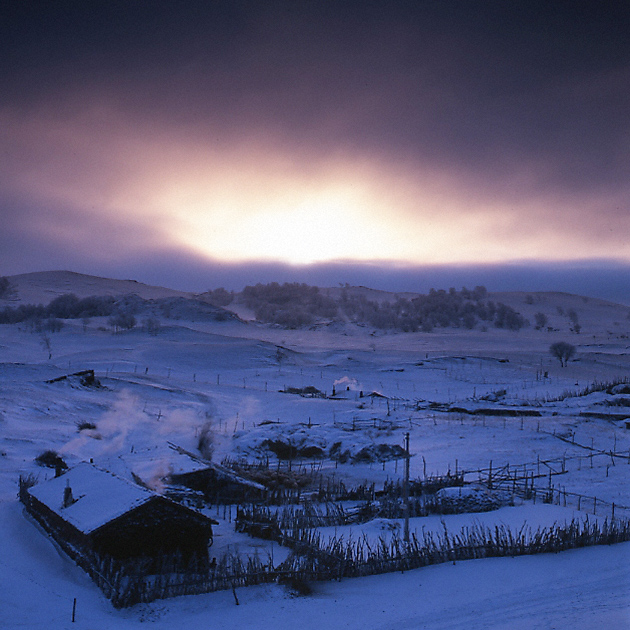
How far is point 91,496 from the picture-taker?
13.7 metres

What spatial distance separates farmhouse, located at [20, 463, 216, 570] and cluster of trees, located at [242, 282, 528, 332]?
7458 centimetres

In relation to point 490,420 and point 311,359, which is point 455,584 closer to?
point 490,420

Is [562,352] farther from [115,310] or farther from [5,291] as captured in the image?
[5,291]

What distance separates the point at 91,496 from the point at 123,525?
163 centimetres

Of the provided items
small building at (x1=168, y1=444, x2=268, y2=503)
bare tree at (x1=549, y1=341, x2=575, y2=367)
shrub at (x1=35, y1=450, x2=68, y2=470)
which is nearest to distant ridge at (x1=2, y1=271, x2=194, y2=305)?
bare tree at (x1=549, y1=341, x2=575, y2=367)

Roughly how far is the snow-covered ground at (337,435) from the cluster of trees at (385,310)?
15.4m

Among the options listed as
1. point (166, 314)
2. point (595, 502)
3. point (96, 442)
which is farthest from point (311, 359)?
point (595, 502)

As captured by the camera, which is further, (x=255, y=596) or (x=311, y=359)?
(x=311, y=359)

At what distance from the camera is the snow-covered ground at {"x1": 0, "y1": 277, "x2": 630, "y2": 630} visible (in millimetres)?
10523

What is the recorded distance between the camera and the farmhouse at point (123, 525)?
1234 cm

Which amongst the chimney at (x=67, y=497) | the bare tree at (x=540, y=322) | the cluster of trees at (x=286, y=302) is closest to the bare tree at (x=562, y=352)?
the bare tree at (x=540, y=322)

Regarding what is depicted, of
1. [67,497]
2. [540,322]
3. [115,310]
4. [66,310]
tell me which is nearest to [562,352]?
[540,322]

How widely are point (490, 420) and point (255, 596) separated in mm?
22722

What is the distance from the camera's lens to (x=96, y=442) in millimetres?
25484
